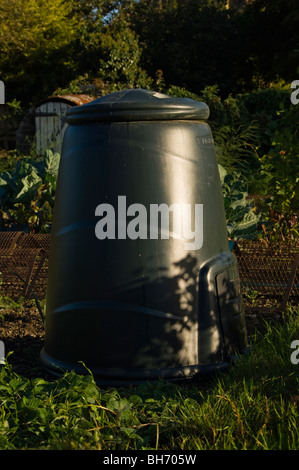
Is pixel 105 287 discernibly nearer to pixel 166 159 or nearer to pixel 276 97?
pixel 166 159

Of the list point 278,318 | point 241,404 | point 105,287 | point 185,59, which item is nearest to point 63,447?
point 241,404

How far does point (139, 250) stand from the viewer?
320cm

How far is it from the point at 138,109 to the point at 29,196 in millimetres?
3817

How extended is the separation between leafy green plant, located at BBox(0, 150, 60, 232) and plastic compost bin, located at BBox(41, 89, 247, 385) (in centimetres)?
335

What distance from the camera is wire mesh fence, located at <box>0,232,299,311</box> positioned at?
482cm

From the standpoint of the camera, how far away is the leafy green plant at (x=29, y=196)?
6.67 m

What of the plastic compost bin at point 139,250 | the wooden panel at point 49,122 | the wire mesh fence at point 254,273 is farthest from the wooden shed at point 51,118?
the plastic compost bin at point 139,250

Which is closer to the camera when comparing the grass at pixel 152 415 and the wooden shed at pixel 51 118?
the grass at pixel 152 415

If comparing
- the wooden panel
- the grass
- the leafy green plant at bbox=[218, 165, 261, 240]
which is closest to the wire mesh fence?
the leafy green plant at bbox=[218, 165, 261, 240]
